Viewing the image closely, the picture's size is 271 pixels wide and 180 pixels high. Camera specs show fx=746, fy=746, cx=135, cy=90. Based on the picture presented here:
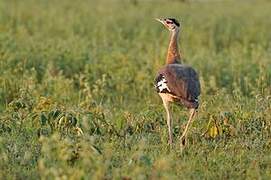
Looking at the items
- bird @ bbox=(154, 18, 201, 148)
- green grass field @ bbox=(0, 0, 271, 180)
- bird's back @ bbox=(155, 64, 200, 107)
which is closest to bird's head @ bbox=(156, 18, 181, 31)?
bird @ bbox=(154, 18, 201, 148)

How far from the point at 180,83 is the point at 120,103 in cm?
328

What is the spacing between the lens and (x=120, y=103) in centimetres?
1016

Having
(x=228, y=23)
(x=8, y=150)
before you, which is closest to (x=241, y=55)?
(x=228, y=23)

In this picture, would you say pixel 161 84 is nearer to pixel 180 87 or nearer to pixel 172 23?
pixel 180 87

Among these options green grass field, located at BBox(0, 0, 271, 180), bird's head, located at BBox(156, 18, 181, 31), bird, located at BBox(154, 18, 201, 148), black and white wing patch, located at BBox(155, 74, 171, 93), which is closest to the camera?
green grass field, located at BBox(0, 0, 271, 180)

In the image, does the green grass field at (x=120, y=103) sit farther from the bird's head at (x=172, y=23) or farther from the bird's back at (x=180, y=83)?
the bird's head at (x=172, y=23)

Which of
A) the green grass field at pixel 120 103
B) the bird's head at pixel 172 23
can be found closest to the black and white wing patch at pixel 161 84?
the green grass field at pixel 120 103

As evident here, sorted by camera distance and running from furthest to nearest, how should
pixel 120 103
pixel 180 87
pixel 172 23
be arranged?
pixel 120 103, pixel 172 23, pixel 180 87

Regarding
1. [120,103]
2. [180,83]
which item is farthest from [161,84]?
[120,103]

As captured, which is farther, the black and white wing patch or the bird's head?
the bird's head

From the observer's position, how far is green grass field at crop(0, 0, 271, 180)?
607 centimetres

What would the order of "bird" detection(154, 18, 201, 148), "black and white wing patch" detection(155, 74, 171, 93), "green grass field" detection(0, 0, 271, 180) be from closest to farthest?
1. "green grass field" detection(0, 0, 271, 180)
2. "bird" detection(154, 18, 201, 148)
3. "black and white wing patch" detection(155, 74, 171, 93)

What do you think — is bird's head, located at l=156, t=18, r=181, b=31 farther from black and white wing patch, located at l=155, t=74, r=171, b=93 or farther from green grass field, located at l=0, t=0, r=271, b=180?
green grass field, located at l=0, t=0, r=271, b=180

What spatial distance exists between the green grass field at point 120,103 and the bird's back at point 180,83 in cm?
53
